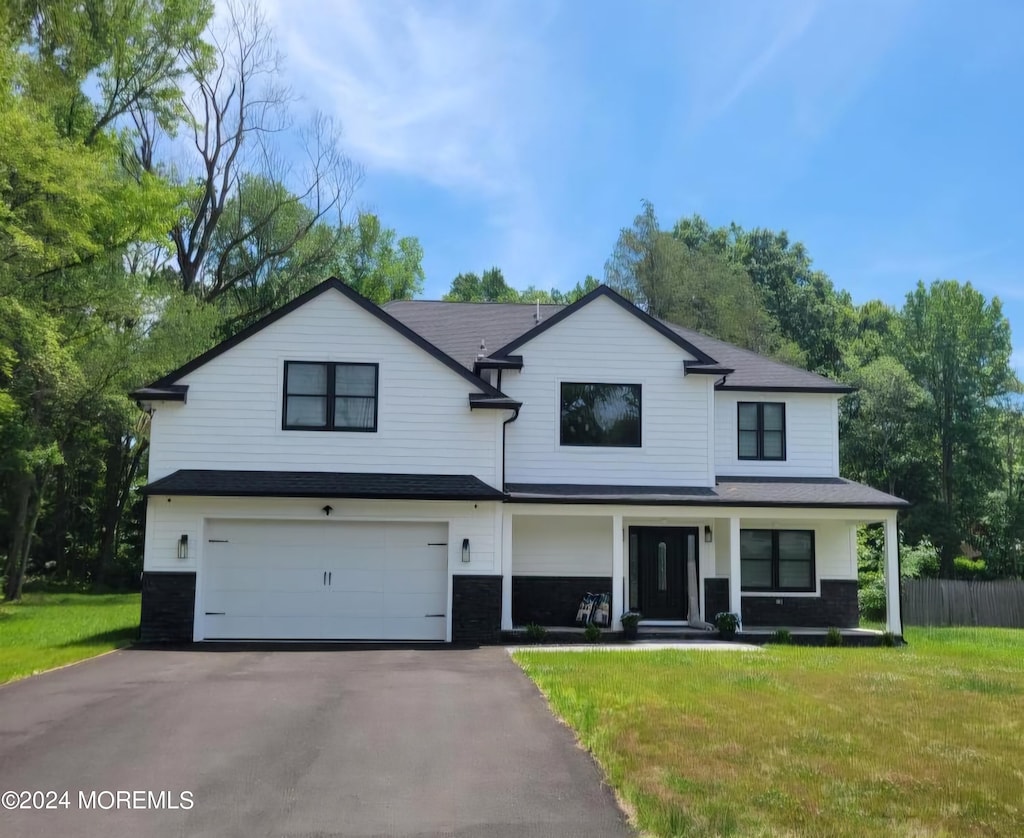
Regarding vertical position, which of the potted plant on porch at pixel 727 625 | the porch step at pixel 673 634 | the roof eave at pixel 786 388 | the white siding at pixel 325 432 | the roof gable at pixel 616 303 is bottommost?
the porch step at pixel 673 634

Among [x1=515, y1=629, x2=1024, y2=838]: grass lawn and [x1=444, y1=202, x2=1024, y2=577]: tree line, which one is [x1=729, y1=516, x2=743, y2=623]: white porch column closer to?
[x1=515, y1=629, x2=1024, y2=838]: grass lawn

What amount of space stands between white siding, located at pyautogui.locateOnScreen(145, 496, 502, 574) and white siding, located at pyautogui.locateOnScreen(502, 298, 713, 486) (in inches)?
84.4

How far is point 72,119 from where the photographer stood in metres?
24.5

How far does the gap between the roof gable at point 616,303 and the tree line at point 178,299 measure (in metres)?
8.73

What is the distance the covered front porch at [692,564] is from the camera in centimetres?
1745

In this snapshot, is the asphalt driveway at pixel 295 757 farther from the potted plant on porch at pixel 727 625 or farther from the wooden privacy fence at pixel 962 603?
the wooden privacy fence at pixel 962 603

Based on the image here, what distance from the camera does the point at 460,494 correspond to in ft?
51.6

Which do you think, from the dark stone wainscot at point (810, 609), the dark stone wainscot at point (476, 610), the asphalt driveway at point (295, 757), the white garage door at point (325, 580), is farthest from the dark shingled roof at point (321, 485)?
the dark stone wainscot at point (810, 609)

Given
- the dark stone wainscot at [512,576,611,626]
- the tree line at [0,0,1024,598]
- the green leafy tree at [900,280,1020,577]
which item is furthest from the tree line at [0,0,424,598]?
the green leafy tree at [900,280,1020,577]

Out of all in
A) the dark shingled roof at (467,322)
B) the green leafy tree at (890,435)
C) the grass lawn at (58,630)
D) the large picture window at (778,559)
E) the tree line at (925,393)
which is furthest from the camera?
the green leafy tree at (890,435)

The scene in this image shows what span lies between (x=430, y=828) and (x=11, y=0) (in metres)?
15.6

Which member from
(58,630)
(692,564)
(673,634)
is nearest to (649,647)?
(673,634)

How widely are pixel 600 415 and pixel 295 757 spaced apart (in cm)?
1206

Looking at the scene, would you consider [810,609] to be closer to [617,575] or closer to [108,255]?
[617,575]
